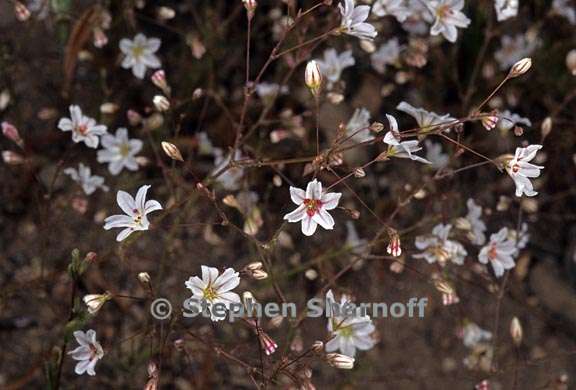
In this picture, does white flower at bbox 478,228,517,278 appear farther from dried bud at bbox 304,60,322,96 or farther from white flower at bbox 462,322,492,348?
dried bud at bbox 304,60,322,96

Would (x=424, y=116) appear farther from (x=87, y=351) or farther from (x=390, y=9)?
(x=87, y=351)

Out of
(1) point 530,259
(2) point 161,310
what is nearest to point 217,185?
(2) point 161,310

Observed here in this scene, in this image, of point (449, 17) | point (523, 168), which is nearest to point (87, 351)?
point (523, 168)

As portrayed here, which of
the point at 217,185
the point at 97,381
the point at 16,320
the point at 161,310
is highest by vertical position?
the point at 217,185

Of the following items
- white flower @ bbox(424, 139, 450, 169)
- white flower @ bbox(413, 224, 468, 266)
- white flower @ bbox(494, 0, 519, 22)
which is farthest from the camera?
white flower @ bbox(424, 139, 450, 169)

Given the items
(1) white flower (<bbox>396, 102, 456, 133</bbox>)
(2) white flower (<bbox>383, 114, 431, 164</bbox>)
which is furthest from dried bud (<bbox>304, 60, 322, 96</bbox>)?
(1) white flower (<bbox>396, 102, 456, 133</bbox>)

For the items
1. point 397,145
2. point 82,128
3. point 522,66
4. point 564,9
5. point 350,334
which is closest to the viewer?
point 397,145

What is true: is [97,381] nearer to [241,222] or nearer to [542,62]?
[241,222]
